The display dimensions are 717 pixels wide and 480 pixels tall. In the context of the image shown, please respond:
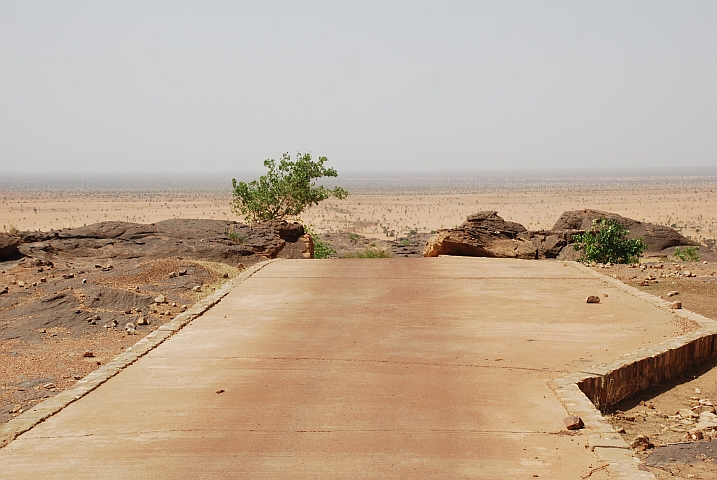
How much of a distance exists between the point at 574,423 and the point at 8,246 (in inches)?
550

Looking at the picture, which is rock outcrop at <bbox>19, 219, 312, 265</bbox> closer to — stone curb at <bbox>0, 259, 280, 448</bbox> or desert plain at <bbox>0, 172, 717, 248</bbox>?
stone curb at <bbox>0, 259, 280, 448</bbox>

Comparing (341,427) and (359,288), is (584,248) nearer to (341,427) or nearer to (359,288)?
(359,288)

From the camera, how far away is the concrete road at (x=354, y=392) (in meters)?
5.75

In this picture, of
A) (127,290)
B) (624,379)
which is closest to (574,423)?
(624,379)

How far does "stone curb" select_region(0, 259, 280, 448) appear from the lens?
6.63 m

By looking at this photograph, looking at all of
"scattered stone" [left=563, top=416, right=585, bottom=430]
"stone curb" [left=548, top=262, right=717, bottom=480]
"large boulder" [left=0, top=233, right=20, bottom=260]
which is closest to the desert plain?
"stone curb" [left=548, top=262, right=717, bottom=480]

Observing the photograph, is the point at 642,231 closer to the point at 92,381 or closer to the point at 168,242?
the point at 168,242

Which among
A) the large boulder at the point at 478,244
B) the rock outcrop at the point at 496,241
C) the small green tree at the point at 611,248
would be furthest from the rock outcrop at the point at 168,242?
the small green tree at the point at 611,248

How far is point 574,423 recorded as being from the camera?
6.35 meters

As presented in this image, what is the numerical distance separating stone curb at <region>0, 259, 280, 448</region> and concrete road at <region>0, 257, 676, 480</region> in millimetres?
117

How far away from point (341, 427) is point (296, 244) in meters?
15.3

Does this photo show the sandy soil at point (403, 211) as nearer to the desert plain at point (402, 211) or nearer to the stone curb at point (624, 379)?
the desert plain at point (402, 211)

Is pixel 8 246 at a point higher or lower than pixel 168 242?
higher

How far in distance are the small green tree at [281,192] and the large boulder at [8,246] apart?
387 inches
